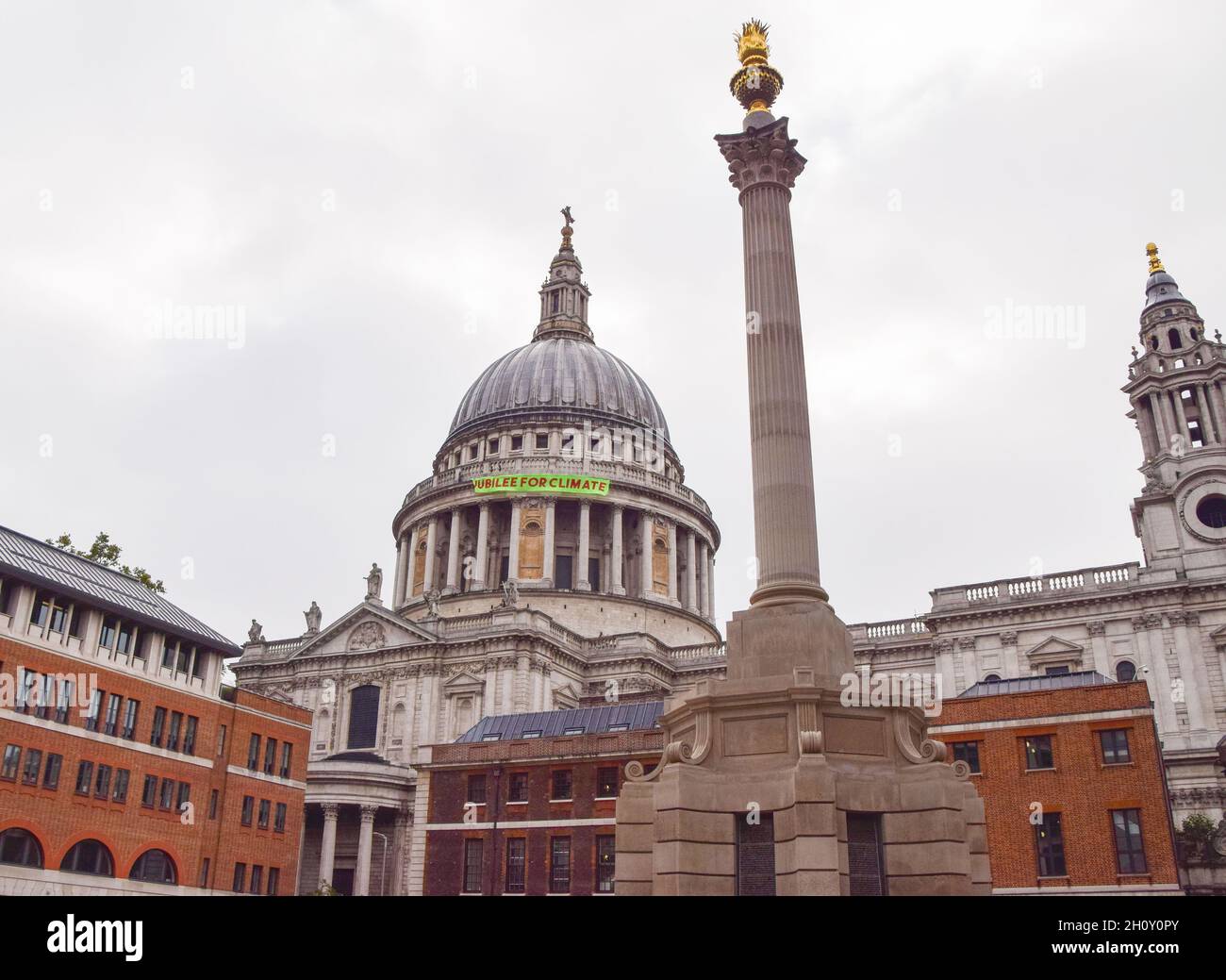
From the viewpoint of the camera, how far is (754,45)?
104 feet

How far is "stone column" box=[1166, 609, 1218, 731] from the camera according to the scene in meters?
62.2

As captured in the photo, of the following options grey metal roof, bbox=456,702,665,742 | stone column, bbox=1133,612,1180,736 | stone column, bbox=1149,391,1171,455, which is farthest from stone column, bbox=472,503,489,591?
stone column, bbox=1149,391,1171,455

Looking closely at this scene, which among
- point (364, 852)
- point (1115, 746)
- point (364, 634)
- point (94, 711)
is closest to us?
point (1115, 746)

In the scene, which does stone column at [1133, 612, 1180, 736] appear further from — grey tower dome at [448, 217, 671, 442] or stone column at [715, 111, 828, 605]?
grey tower dome at [448, 217, 671, 442]

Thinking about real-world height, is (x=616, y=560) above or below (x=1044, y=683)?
above

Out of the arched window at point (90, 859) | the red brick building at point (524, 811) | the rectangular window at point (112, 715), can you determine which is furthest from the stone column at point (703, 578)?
the arched window at point (90, 859)

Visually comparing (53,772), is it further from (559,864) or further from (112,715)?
(559,864)

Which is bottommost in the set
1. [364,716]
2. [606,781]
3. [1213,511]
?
[606,781]

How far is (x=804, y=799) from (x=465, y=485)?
80243 mm

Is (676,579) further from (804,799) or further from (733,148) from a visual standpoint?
(804,799)

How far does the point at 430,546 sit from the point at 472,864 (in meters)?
52.2

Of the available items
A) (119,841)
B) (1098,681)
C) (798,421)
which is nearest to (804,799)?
(798,421)

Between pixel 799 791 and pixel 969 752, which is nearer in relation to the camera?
pixel 799 791

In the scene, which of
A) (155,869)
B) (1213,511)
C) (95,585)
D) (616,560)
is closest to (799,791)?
(155,869)
